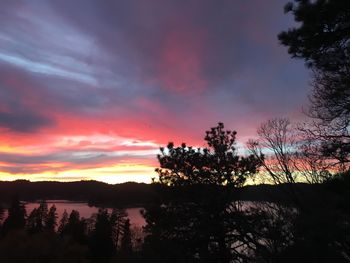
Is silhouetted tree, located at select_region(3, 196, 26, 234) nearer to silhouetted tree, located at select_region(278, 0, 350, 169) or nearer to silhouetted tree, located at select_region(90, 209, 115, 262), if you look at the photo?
silhouetted tree, located at select_region(90, 209, 115, 262)

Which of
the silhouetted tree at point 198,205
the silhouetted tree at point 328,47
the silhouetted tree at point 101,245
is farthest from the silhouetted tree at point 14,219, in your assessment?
the silhouetted tree at point 328,47

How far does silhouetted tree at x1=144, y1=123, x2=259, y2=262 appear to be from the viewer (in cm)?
1583

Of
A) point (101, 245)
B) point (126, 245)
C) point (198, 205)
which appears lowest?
point (101, 245)

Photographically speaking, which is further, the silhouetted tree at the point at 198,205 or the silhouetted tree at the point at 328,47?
the silhouetted tree at the point at 198,205

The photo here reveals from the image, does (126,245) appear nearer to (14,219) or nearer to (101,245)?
(101,245)

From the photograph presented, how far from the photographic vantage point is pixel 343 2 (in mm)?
7539

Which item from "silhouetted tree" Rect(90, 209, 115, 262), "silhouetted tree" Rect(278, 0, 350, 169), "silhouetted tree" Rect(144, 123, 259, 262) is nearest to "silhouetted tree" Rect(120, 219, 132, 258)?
"silhouetted tree" Rect(90, 209, 115, 262)

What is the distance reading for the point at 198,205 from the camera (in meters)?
16.4

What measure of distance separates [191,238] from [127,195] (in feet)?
442

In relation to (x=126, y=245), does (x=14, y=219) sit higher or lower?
higher

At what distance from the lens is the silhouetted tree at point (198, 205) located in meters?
15.8

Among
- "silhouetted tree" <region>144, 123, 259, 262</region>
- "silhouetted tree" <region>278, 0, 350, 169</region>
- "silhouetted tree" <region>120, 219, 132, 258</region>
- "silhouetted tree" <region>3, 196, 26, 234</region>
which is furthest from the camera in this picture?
"silhouetted tree" <region>3, 196, 26, 234</region>

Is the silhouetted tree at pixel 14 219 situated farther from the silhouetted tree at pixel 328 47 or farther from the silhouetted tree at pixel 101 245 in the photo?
the silhouetted tree at pixel 328 47

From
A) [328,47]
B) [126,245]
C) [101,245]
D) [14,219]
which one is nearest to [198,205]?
[328,47]
